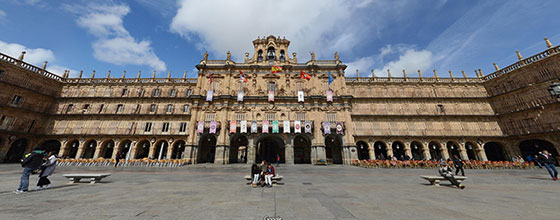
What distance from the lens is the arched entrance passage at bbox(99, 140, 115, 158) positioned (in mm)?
28222

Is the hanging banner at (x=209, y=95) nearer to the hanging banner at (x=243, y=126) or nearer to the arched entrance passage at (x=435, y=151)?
the hanging banner at (x=243, y=126)

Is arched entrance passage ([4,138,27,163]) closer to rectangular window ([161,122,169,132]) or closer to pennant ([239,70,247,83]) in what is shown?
rectangular window ([161,122,169,132])

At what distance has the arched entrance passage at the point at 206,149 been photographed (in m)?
27.8

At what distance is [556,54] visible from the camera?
75.5 ft

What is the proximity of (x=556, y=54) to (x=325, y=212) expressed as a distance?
39.8m

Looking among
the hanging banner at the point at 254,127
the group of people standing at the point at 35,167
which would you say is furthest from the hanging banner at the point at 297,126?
the group of people standing at the point at 35,167

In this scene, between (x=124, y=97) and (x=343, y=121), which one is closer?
(x=343, y=121)

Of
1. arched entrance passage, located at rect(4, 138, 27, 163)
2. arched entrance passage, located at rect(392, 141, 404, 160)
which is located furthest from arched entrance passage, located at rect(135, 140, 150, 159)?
arched entrance passage, located at rect(392, 141, 404, 160)

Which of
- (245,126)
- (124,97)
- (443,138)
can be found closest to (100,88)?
(124,97)

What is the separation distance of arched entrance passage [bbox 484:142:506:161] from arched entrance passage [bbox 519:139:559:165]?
2034mm

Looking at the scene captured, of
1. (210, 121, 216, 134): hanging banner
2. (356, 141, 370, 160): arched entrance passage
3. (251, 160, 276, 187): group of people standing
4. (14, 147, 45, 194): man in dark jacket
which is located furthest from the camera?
(356, 141, 370, 160): arched entrance passage

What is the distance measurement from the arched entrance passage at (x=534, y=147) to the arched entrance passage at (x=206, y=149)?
151 ft

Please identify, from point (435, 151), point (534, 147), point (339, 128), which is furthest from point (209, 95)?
point (534, 147)

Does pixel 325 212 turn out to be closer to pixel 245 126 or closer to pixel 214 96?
pixel 245 126
